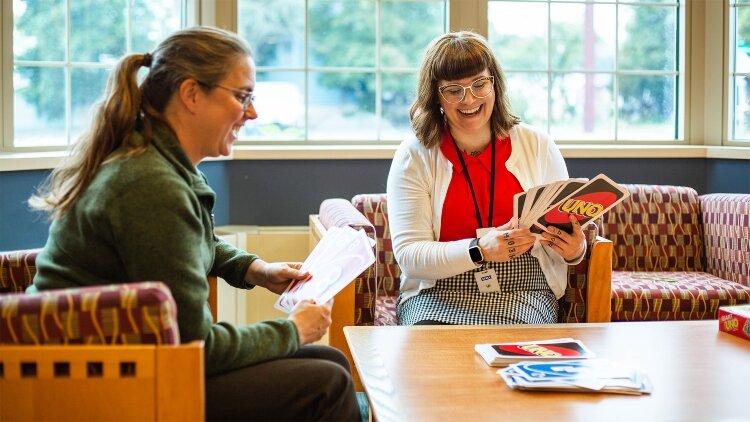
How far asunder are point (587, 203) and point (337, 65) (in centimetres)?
207

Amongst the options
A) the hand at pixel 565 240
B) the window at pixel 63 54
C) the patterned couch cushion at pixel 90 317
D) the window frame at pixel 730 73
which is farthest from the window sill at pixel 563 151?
the patterned couch cushion at pixel 90 317

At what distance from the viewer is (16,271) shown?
7.59 feet

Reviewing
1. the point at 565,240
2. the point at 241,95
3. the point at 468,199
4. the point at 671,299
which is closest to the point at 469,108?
the point at 468,199

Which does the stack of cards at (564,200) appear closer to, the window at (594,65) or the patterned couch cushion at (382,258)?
the patterned couch cushion at (382,258)

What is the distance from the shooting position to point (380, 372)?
1.95 meters

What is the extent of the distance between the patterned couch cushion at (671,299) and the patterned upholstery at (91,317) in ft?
7.82

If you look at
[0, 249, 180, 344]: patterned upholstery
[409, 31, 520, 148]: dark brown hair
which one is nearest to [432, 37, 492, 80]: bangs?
[409, 31, 520, 148]: dark brown hair

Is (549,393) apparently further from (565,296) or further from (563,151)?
(563,151)

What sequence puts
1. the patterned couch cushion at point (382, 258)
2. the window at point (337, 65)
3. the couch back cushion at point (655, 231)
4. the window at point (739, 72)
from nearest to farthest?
1. the patterned couch cushion at point (382, 258)
2. the couch back cushion at point (655, 231)
3. the window at point (337, 65)
4. the window at point (739, 72)

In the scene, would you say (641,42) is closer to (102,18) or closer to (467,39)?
(467,39)

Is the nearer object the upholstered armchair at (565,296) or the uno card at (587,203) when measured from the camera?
the uno card at (587,203)

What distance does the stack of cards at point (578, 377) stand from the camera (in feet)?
5.87

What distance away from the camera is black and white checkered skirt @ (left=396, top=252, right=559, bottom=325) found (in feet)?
8.61

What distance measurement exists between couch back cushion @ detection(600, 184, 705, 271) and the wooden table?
5.04 feet
